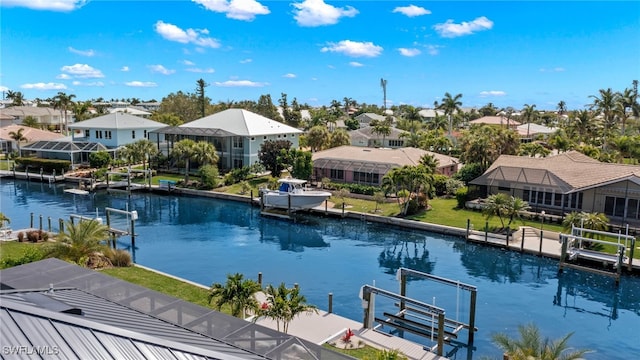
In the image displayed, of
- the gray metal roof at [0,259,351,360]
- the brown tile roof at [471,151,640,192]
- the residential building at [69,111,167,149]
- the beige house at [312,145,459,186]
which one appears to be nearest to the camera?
the gray metal roof at [0,259,351,360]

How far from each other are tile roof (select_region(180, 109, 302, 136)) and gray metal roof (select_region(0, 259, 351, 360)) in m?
46.0

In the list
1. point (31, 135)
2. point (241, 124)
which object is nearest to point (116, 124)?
point (31, 135)

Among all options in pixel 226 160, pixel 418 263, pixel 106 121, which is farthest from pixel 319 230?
pixel 106 121

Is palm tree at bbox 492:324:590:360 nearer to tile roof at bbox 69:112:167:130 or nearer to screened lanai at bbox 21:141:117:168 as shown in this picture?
screened lanai at bbox 21:141:117:168

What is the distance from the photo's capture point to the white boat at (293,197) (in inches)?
1612

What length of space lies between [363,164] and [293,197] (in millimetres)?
11350

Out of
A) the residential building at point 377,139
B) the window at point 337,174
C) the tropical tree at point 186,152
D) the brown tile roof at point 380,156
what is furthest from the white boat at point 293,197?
the residential building at point 377,139

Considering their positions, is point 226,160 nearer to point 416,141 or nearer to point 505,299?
point 416,141

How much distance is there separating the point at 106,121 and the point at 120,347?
2688 inches

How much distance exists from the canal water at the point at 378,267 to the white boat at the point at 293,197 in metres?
1.47

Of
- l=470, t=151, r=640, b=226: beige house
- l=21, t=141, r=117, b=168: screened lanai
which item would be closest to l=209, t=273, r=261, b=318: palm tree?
l=470, t=151, r=640, b=226: beige house

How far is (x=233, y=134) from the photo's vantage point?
57.8 metres

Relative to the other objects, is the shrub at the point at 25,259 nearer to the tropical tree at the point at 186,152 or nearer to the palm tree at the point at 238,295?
the palm tree at the point at 238,295

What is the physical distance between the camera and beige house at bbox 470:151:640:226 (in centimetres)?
3550
